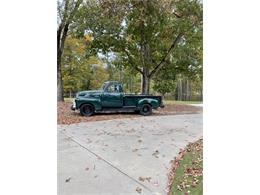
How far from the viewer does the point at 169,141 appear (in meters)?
2.22

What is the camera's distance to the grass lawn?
1910 mm

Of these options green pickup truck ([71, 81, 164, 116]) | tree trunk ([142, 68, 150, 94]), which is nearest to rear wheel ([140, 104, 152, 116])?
green pickup truck ([71, 81, 164, 116])

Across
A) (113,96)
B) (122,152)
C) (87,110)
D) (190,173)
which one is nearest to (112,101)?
(113,96)

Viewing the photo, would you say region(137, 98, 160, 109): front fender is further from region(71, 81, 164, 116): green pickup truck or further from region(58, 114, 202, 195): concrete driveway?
region(58, 114, 202, 195): concrete driveway

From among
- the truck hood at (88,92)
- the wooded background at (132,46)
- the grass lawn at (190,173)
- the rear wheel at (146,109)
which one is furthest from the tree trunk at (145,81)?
the grass lawn at (190,173)

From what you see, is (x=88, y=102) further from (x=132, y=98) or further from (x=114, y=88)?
(x=132, y=98)

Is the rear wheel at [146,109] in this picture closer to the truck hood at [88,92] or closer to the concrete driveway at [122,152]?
the concrete driveway at [122,152]

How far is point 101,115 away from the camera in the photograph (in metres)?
2.25

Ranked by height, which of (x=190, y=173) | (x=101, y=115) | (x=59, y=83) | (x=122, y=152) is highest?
(x=59, y=83)

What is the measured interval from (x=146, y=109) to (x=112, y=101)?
25 cm
